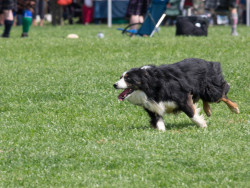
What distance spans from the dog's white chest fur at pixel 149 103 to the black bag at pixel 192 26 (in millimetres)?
10142

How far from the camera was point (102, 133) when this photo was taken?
7.54 m

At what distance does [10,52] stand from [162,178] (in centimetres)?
989

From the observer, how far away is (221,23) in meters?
27.9

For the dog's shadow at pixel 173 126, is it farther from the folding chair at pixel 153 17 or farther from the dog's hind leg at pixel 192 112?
the folding chair at pixel 153 17

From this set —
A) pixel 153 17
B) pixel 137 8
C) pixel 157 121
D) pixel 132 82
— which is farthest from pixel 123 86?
pixel 137 8

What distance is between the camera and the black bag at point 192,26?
679 inches

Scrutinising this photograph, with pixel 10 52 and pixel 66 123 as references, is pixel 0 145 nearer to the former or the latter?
pixel 66 123

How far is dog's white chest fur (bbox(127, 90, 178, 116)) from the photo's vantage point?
721 centimetres

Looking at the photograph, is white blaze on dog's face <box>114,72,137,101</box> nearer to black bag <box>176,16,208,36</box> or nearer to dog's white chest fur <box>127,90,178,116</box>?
dog's white chest fur <box>127,90,178,116</box>

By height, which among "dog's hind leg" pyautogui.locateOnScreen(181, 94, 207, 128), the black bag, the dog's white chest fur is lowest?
the black bag

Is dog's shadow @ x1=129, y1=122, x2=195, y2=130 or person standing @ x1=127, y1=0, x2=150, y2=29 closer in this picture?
dog's shadow @ x1=129, y1=122, x2=195, y2=130

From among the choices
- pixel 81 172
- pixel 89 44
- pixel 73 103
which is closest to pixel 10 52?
pixel 89 44

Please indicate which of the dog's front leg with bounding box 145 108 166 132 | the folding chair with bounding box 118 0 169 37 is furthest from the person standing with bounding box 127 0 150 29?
the dog's front leg with bounding box 145 108 166 132

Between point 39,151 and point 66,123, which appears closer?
point 39,151
